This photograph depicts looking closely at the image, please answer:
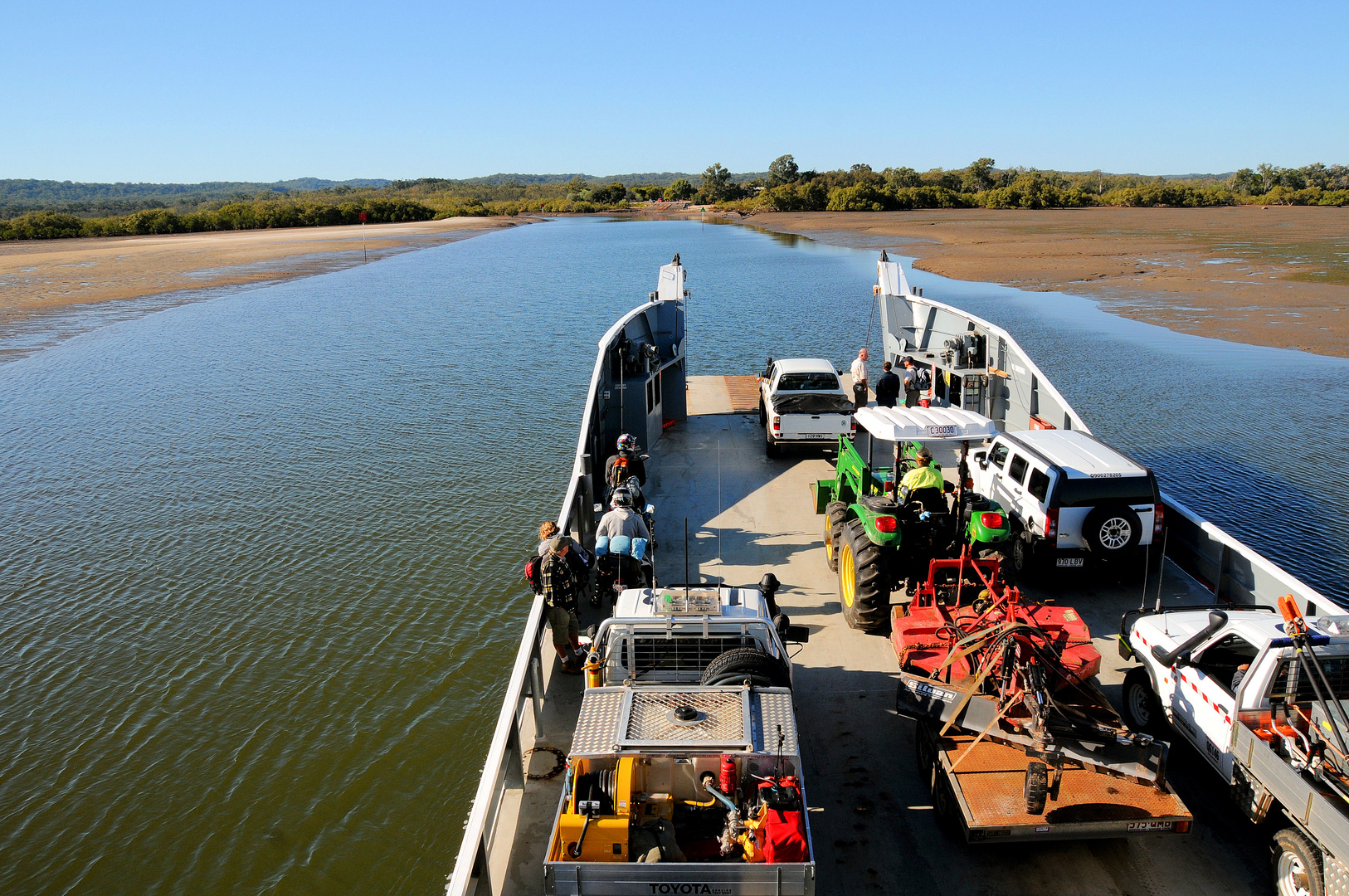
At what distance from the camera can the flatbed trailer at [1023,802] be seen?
17.4ft

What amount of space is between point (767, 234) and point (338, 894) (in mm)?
87247

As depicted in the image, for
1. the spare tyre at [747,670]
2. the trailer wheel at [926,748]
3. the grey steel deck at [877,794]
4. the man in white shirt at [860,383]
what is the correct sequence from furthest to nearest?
the man in white shirt at [860,383]
the trailer wheel at [926,748]
the spare tyre at [747,670]
the grey steel deck at [877,794]

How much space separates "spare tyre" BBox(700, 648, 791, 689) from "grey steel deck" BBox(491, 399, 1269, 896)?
111cm

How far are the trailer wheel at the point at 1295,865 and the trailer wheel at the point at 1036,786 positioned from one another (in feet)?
4.58

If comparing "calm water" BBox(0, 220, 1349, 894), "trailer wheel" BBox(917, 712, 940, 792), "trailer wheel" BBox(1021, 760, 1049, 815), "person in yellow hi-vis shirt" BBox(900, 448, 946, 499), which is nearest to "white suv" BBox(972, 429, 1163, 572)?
"person in yellow hi-vis shirt" BBox(900, 448, 946, 499)

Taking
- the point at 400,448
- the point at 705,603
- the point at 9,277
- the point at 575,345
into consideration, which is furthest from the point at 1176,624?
the point at 9,277

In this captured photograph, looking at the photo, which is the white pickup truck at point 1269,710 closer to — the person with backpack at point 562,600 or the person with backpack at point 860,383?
the person with backpack at point 562,600

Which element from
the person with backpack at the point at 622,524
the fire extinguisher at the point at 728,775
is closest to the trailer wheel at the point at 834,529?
the person with backpack at the point at 622,524

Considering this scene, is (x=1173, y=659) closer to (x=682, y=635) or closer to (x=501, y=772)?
(x=682, y=635)

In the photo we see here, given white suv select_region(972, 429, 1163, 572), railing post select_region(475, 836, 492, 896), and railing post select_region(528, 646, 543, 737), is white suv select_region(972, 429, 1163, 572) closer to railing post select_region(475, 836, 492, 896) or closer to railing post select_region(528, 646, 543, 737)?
railing post select_region(528, 646, 543, 737)

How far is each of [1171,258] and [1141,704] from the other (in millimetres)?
53356

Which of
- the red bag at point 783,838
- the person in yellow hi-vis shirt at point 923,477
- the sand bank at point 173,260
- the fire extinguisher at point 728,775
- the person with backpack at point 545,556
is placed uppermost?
the sand bank at point 173,260

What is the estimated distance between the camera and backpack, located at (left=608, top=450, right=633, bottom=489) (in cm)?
1028

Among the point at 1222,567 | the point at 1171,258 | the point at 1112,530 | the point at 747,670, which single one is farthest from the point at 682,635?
the point at 1171,258
